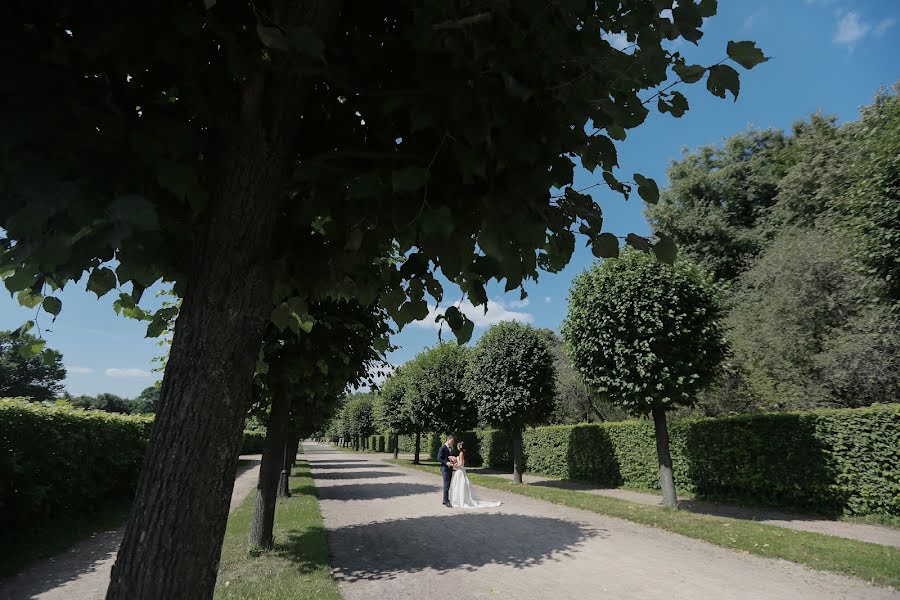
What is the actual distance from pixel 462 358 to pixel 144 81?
29339mm

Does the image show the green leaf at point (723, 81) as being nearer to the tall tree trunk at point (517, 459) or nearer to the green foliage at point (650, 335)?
the green foliage at point (650, 335)

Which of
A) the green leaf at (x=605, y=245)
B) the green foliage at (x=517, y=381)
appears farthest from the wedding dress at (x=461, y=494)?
the green leaf at (x=605, y=245)

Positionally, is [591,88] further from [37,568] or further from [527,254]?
[37,568]

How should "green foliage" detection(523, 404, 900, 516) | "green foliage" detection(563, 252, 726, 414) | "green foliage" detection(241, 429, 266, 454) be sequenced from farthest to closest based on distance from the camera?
"green foliage" detection(241, 429, 266, 454)
"green foliage" detection(563, 252, 726, 414)
"green foliage" detection(523, 404, 900, 516)

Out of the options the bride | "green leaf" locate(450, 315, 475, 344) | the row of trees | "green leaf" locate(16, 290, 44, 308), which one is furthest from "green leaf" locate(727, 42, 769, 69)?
the bride

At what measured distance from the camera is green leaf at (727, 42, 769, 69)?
185 centimetres

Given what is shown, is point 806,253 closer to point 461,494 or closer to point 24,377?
point 461,494

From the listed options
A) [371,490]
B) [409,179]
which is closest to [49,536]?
[371,490]

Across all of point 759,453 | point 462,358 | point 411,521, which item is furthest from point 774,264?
point 411,521

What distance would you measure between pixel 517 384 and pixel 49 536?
15379mm

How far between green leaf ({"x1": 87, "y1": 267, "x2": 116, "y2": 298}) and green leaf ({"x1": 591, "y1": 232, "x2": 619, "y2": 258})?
2.46m

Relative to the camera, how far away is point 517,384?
20.5m

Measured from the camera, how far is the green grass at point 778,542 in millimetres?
6945

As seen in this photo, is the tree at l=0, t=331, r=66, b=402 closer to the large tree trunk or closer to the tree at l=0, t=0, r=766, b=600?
the large tree trunk
